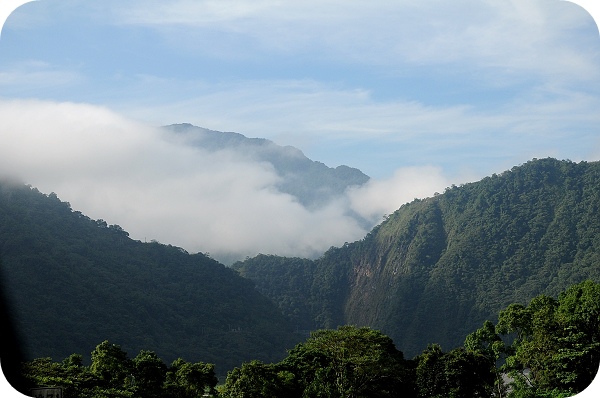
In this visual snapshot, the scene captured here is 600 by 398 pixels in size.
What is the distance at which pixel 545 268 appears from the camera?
39562 millimetres

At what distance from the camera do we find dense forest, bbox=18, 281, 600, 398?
1484 cm

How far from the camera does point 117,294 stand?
32750mm

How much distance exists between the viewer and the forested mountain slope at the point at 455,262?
130 feet

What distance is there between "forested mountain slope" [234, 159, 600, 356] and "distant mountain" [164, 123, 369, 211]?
13493mm

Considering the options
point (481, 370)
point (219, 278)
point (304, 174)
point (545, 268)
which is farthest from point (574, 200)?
point (304, 174)

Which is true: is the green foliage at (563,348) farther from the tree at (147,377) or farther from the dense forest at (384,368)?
the tree at (147,377)

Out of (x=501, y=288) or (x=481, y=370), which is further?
(x=501, y=288)

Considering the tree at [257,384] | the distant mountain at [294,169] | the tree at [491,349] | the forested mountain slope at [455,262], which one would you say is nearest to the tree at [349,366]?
the tree at [257,384]

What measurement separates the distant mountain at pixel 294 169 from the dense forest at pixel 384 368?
46221 mm

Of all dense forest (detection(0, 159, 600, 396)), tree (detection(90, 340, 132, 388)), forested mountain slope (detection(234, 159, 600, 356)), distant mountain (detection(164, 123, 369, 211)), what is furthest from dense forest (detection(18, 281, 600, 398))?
distant mountain (detection(164, 123, 369, 211))

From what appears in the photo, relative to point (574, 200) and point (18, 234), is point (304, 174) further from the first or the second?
point (18, 234)

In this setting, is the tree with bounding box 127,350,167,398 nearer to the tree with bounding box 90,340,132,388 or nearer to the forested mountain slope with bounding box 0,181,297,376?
the tree with bounding box 90,340,132,388

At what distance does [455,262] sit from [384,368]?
2873cm

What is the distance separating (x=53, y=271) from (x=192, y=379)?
16948 mm
